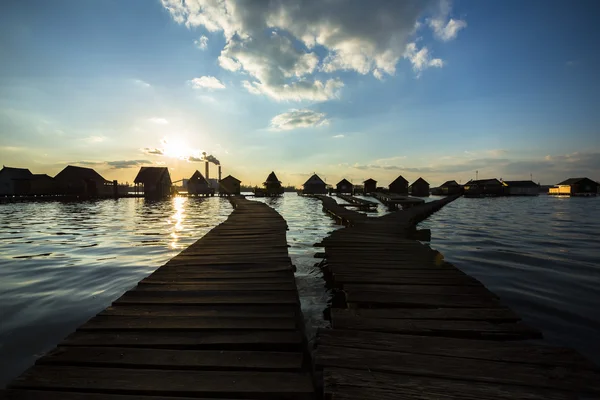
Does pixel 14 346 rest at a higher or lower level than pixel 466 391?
lower

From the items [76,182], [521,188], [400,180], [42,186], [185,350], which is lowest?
[185,350]

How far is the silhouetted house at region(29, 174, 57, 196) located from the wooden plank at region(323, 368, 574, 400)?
65866mm

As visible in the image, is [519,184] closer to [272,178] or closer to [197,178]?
[272,178]

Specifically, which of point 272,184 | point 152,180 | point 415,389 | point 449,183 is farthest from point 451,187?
point 415,389

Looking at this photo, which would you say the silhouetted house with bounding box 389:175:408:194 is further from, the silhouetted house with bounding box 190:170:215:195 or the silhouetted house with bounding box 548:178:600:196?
the silhouetted house with bounding box 190:170:215:195

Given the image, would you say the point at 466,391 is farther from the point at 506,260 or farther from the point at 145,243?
the point at 145,243

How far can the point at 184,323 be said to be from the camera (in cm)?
355

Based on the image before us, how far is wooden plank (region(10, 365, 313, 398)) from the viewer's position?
2404 mm

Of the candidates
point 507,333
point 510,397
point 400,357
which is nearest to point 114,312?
point 400,357

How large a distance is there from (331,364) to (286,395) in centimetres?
53

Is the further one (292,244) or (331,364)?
(292,244)

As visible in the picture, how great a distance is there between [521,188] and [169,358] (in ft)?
350

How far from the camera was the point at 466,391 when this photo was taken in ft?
7.71

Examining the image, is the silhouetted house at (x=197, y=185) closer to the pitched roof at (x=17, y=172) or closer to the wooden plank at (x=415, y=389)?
the pitched roof at (x=17, y=172)
